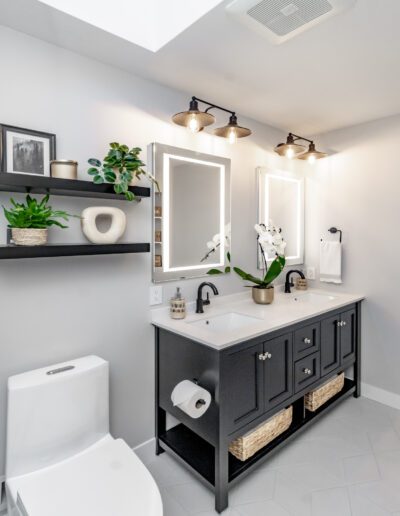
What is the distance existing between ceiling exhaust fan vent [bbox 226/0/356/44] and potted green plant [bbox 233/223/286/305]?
130 cm

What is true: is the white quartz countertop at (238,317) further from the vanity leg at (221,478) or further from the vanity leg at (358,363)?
the vanity leg at (221,478)

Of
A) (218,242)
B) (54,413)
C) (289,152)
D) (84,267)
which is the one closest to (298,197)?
(289,152)

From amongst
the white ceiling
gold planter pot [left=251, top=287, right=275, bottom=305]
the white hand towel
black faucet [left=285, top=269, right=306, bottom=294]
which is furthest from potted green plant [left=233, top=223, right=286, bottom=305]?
the white ceiling

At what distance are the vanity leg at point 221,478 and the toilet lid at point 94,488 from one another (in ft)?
1.47

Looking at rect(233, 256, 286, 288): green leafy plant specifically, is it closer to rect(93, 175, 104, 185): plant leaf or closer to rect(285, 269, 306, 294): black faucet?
rect(285, 269, 306, 294): black faucet

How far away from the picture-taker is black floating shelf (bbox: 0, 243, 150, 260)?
126cm

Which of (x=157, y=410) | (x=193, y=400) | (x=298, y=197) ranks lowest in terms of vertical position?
(x=157, y=410)

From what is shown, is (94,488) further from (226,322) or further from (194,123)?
(194,123)

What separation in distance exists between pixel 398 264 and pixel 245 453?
1764 millimetres

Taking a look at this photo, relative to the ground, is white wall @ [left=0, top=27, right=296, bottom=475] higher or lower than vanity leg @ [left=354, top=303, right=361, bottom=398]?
higher

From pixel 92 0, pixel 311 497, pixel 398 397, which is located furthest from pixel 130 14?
pixel 398 397

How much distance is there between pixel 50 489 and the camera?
1.20m

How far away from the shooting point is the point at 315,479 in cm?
179

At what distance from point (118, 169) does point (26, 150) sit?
40 centimetres
